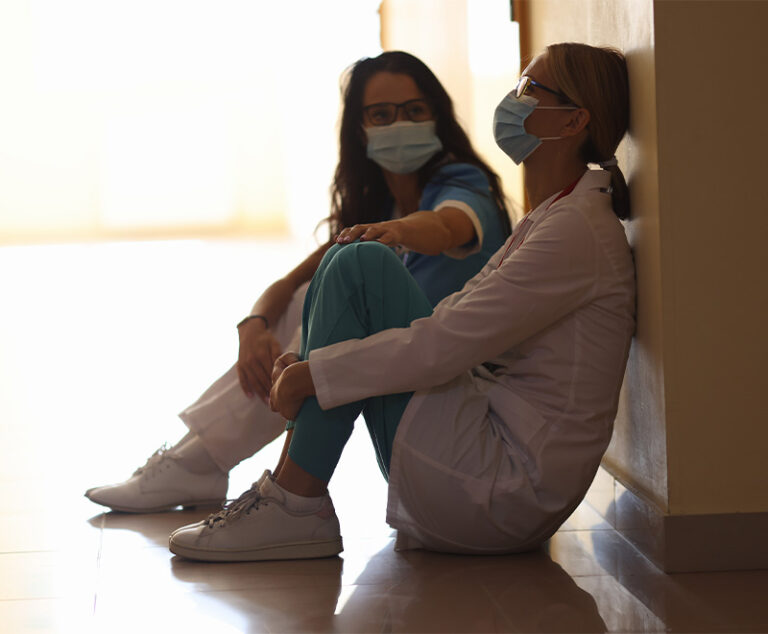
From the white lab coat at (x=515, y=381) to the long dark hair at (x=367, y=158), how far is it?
2.20ft

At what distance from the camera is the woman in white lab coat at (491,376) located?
1720 millimetres

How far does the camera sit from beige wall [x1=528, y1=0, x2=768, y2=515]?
1.68m

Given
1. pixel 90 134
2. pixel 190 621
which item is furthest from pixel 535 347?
pixel 90 134

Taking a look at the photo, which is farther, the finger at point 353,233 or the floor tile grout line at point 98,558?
the finger at point 353,233

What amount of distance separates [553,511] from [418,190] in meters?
1.01

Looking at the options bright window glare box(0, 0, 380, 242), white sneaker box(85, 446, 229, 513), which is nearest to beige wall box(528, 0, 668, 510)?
white sneaker box(85, 446, 229, 513)

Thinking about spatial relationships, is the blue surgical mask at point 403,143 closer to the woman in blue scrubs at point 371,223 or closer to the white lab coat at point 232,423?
the woman in blue scrubs at point 371,223

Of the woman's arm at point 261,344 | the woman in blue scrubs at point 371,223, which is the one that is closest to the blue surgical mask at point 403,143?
the woman in blue scrubs at point 371,223

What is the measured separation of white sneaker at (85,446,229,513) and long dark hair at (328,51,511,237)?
698 millimetres

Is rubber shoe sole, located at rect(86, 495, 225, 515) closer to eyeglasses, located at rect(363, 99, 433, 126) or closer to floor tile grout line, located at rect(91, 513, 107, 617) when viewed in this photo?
floor tile grout line, located at rect(91, 513, 107, 617)

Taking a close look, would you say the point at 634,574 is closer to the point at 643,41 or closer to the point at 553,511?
the point at 553,511

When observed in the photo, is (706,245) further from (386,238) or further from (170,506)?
(170,506)

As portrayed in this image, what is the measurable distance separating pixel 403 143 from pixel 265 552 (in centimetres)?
105

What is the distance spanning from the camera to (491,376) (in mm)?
1901
